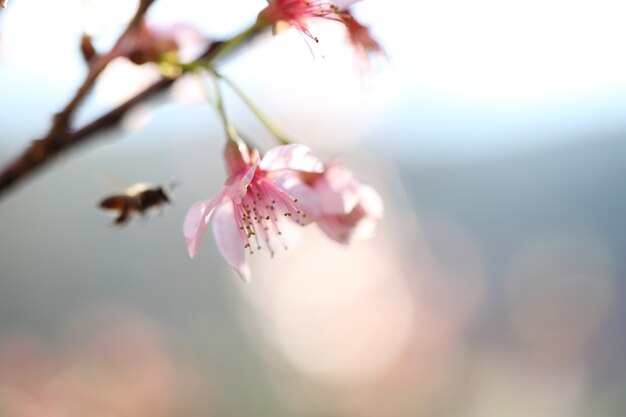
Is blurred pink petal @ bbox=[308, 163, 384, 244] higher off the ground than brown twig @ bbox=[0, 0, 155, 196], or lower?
lower

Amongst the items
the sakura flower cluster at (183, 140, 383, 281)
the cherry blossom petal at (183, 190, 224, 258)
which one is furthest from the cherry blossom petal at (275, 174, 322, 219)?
the cherry blossom petal at (183, 190, 224, 258)

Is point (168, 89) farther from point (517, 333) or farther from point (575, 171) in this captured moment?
point (575, 171)

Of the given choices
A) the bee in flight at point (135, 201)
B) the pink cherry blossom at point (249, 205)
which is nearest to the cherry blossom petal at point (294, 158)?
the pink cherry blossom at point (249, 205)

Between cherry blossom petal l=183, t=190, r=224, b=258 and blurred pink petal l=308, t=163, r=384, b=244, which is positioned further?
blurred pink petal l=308, t=163, r=384, b=244

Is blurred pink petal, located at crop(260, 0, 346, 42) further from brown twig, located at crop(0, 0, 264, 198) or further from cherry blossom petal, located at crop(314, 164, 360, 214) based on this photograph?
cherry blossom petal, located at crop(314, 164, 360, 214)

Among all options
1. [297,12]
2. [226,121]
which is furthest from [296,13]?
[226,121]

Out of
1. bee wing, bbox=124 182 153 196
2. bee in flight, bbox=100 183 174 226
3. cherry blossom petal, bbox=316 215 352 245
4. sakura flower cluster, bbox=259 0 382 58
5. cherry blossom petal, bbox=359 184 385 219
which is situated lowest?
cherry blossom petal, bbox=316 215 352 245

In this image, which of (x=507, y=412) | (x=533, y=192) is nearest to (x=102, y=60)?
(x=507, y=412)
